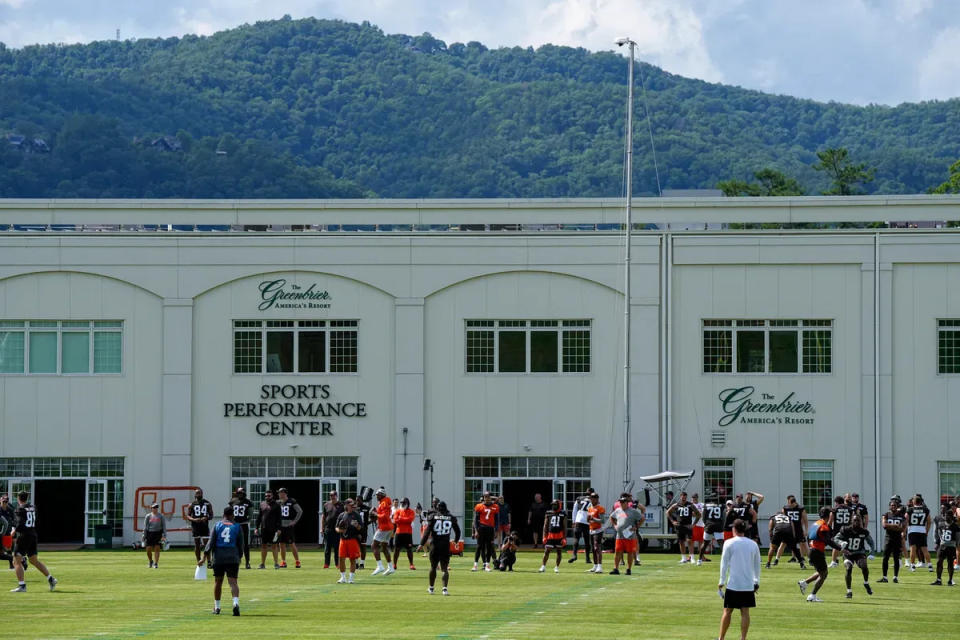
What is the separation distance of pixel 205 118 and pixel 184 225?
106 meters

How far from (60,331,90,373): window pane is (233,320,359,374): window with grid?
418 centimetres

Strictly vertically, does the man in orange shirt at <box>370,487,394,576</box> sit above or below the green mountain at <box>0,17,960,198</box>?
below

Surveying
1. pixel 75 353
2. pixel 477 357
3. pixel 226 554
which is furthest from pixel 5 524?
pixel 477 357

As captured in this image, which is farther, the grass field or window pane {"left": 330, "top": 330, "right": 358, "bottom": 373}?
window pane {"left": 330, "top": 330, "right": 358, "bottom": 373}

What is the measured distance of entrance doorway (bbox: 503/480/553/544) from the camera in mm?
42312

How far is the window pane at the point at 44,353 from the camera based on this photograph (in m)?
42.6

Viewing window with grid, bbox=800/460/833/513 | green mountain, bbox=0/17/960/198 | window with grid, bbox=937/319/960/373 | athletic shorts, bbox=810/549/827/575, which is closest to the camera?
athletic shorts, bbox=810/549/827/575

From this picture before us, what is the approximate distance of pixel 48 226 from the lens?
4362 cm

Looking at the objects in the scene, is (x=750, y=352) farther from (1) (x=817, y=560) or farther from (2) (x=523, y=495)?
(1) (x=817, y=560)

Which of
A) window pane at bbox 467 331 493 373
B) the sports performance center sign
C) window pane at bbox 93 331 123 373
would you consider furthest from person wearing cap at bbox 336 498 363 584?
window pane at bbox 93 331 123 373

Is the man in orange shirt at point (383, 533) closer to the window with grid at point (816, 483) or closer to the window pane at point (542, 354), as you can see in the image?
the window pane at point (542, 354)

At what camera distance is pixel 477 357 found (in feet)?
139

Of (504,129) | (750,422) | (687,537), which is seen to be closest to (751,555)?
(687,537)

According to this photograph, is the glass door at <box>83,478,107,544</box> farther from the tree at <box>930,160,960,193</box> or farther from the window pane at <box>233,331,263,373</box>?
the tree at <box>930,160,960,193</box>
